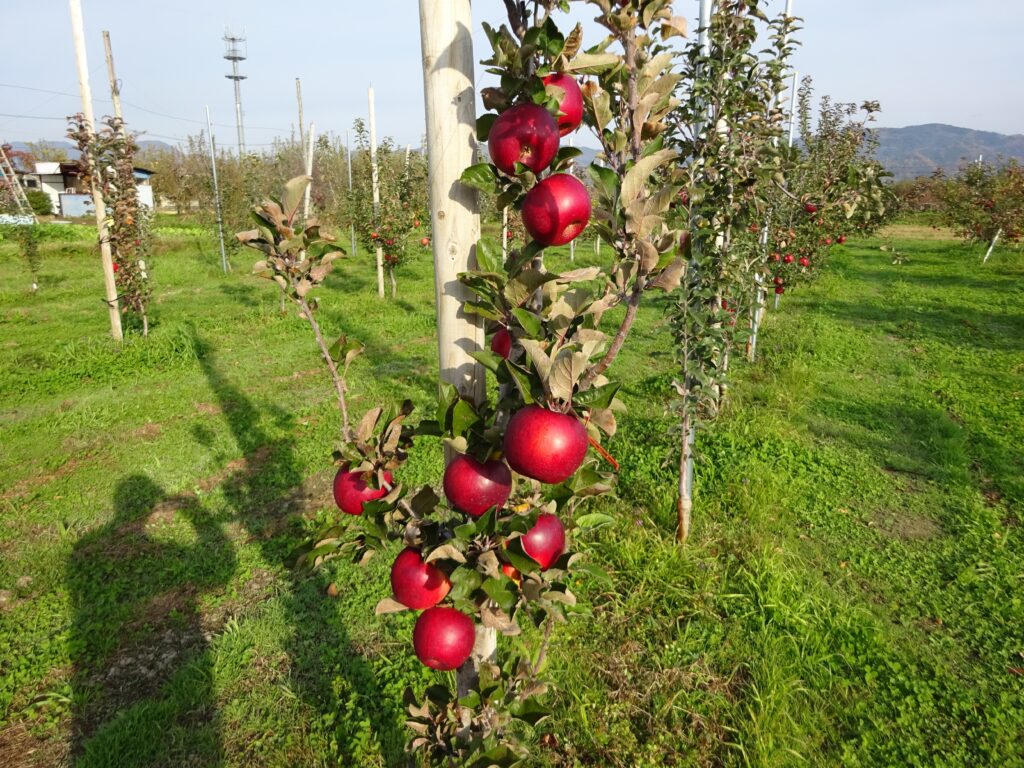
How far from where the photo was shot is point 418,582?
3.92 feet

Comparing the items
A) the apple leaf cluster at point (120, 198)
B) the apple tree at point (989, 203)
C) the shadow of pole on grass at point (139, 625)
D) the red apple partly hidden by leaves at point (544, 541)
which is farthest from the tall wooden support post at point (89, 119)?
the apple tree at point (989, 203)

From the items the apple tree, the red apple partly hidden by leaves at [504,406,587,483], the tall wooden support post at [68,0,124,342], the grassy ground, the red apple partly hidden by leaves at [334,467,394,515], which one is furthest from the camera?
the apple tree

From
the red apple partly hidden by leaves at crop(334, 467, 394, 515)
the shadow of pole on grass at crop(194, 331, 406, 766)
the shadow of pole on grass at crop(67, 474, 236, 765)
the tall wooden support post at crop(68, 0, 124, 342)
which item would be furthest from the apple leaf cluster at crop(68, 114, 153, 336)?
the red apple partly hidden by leaves at crop(334, 467, 394, 515)

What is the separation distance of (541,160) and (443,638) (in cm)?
93

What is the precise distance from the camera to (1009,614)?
315 centimetres

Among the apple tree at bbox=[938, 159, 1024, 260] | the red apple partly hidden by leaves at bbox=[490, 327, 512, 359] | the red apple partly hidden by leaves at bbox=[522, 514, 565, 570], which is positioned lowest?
the red apple partly hidden by leaves at bbox=[522, 514, 565, 570]

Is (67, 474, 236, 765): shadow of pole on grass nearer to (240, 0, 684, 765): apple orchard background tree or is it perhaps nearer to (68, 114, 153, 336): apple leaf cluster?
(240, 0, 684, 765): apple orchard background tree

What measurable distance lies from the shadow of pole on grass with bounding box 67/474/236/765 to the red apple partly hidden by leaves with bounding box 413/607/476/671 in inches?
73.7

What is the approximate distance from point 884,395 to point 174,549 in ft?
21.7

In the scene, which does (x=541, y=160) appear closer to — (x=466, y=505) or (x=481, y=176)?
(x=481, y=176)

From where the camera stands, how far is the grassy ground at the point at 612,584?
8.21 ft

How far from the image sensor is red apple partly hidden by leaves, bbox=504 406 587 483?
92 cm

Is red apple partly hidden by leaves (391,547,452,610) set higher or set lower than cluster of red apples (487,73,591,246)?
lower

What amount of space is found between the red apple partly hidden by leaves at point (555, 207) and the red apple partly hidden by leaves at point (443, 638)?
78 centimetres
